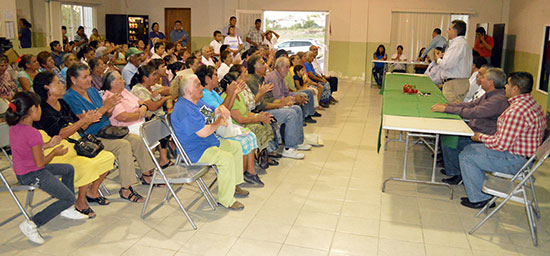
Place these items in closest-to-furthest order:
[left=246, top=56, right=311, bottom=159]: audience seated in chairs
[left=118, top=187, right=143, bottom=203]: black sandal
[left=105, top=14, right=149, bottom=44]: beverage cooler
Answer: [left=118, top=187, right=143, bottom=203]: black sandal, [left=246, top=56, right=311, bottom=159]: audience seated in chairs, [left=105, top=14, right=149, bottom=44]: beverage cooler

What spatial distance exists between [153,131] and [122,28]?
10.6 m

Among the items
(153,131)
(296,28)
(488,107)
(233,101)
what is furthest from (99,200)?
(296,28)

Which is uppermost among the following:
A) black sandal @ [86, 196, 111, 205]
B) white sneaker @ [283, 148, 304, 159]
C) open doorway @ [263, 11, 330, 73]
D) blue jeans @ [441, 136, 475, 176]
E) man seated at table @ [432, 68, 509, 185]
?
open doorway @ [263, 11, 330, 73]

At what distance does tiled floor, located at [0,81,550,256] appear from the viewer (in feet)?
10.6

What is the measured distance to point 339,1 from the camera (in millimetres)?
13164

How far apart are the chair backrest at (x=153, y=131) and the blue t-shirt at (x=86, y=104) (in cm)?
63

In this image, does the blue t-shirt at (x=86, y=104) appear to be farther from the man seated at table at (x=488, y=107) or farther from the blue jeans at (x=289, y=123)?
the man seated at table at (x=488, y=107)

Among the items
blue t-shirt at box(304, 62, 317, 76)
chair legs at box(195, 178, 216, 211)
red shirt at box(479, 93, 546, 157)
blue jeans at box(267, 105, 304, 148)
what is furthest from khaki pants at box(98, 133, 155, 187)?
blue t-shirt at box(304, 62, 317, 76)

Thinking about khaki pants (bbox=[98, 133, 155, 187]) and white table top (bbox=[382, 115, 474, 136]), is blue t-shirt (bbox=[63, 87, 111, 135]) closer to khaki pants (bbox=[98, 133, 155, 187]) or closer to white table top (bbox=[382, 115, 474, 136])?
khaki pants (bbox=[98, 133, 155, 187])

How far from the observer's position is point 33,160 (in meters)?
3.19

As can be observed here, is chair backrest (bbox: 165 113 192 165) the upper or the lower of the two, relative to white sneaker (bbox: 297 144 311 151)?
upper

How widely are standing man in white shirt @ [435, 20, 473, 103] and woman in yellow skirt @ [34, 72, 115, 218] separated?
13.9 feet

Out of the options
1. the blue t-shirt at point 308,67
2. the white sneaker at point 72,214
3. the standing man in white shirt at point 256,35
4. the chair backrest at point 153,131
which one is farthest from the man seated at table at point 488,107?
the standing man in white shirt at point 256,35

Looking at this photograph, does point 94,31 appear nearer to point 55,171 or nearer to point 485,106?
point 55,171
